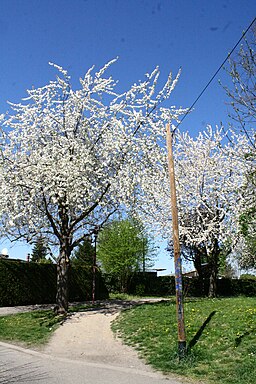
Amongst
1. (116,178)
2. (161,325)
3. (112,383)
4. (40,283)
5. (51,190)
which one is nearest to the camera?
(112,383)

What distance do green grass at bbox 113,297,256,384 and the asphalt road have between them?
0.76 m

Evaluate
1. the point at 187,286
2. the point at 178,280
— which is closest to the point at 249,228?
the point at 178,280

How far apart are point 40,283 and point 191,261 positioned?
1337 centimetres

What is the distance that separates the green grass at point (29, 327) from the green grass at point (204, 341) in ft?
7.20

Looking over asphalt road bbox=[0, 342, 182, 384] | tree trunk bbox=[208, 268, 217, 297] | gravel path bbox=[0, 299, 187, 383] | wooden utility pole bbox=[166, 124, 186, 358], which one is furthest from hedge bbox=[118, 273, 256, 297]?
asphalt road bbox=[0, 342, 182, 384]

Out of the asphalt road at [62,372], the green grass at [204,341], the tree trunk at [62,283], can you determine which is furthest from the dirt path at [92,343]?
the tree trunk at [62,283]

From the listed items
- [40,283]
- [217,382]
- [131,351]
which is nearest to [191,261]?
[40,283]

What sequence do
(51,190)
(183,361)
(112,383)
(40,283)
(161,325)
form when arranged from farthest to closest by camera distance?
(40,283) < (51,190) < (161,325) < (183,361) < (112,383)

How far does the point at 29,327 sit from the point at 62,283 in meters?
2.70

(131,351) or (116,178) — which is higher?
(116,178)

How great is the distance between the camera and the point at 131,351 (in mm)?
9312

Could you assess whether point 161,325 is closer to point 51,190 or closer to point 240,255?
point 51,190

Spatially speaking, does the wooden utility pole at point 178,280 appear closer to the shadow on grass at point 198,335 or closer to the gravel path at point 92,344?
the shadow on grass at point 198,335

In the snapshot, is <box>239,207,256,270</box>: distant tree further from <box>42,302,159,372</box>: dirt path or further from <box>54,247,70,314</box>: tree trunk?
<box>54,247,70,314</box>: tree trunk
